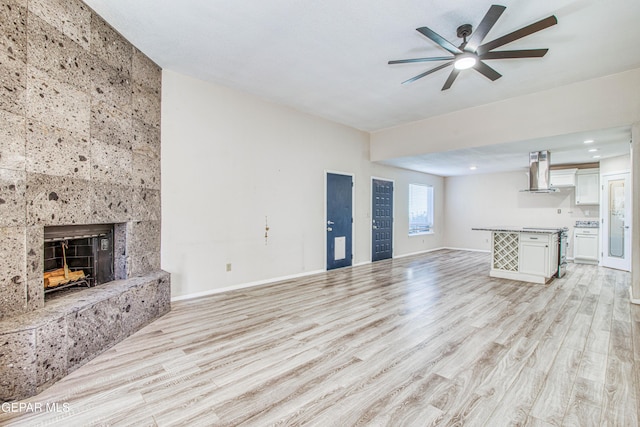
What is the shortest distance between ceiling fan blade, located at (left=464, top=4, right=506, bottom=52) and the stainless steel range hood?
4.39 meters

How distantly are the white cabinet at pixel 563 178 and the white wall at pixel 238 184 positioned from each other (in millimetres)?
5606

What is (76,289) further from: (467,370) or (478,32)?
(478,32)

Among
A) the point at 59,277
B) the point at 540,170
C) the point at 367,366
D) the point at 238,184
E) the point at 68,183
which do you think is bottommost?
the point at 367,366

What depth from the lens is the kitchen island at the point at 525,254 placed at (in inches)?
200

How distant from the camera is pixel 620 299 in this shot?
13.5ft

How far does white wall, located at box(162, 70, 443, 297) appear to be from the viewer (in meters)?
4.01

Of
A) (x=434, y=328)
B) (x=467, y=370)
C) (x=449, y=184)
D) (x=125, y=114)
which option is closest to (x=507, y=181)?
(x=449, y=184)

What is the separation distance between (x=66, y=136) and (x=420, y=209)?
8.66 meters

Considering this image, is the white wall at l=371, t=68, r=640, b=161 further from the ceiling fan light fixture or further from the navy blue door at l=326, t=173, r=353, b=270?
the ceiling fan light fixture

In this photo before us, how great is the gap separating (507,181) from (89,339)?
33.6 feet

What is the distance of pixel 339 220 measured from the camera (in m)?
6.28

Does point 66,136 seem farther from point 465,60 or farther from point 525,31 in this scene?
point 525,31

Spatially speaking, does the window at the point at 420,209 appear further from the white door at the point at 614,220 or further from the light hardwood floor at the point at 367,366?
the light hardwood floor at the point at 367,366

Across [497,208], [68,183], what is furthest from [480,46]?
[497,208]
